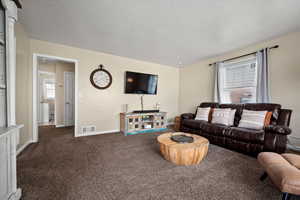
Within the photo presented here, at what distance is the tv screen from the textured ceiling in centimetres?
93

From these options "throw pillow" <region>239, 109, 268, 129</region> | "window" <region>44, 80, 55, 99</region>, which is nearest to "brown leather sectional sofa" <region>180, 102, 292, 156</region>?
"throw pillow" <region>239, 109, 268, 129</region>

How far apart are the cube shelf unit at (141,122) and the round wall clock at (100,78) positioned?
3.43 ft

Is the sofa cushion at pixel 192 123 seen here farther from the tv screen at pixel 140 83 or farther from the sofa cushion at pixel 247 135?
the tv screen at pixel 140 83

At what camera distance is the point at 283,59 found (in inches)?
102

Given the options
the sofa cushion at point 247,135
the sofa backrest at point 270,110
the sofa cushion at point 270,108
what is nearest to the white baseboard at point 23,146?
the sofa cushion at point 247,135

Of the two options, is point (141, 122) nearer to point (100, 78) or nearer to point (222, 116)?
point (100, 78)

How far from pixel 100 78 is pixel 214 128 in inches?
129

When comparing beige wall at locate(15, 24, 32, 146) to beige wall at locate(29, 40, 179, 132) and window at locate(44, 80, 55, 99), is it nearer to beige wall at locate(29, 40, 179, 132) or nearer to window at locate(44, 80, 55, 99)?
beige wall at locate(29, 40, 179, 132)

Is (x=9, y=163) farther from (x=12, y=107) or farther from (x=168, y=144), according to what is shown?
(x=168, y=144)

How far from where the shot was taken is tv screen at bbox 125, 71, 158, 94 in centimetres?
384

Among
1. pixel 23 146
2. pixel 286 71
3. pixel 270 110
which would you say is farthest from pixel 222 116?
pixel 23 146

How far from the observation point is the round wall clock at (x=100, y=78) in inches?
134

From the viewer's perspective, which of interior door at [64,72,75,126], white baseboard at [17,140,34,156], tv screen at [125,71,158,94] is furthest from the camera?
interior door at [64,72,75,126]

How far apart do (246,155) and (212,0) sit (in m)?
2.64
